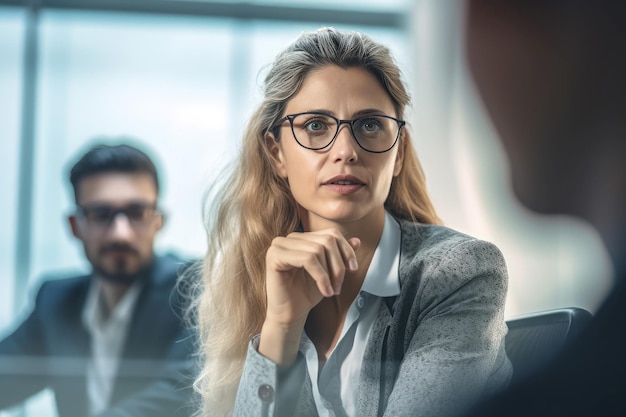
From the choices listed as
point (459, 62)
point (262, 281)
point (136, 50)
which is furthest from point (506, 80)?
point (136, 50)

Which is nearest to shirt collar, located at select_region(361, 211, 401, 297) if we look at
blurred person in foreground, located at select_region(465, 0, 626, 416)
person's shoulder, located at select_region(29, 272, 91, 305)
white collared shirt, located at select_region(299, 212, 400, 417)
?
white collared shirt, located at select_region(299, 212, 400, 417)

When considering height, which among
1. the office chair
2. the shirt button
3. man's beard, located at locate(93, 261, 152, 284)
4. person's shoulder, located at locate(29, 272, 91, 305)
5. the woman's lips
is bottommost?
person's shoulder, located at locate(29, 272, 91, 305)

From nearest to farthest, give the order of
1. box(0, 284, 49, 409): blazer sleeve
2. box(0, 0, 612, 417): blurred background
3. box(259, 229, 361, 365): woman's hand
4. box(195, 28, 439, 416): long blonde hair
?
box(259, 229, 361, 365): woman's hand → box(195, 28, 439, 416): long blonde hair → box(0, 0, 612, 417): blurred background → box(0, 284, 49, 409): blazer sleeve

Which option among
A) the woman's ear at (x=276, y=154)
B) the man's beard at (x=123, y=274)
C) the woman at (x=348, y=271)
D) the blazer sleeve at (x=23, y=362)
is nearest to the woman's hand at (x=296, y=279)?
the woman at (x=348, y=271)

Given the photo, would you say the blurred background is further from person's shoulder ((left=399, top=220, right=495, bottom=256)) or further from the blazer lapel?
the blazer lapel

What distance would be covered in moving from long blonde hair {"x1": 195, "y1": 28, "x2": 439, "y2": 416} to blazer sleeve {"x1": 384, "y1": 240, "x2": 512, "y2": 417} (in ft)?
0.36

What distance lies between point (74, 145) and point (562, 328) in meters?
1.24

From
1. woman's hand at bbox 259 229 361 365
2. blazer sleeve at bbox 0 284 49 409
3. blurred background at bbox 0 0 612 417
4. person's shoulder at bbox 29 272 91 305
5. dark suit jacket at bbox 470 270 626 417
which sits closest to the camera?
dark suit jacket at bbox 470 270 626 417

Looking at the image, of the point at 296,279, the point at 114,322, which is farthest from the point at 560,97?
the point at 114,322

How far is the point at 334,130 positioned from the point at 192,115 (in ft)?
4.11

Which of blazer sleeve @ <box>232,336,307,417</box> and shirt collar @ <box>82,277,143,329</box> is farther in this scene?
shirt collar @ <box>82,277,143,329</box>

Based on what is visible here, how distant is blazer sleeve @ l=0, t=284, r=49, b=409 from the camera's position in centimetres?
123

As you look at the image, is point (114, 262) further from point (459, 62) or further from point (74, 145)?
point (459, 62)

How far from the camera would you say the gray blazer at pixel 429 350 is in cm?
80
